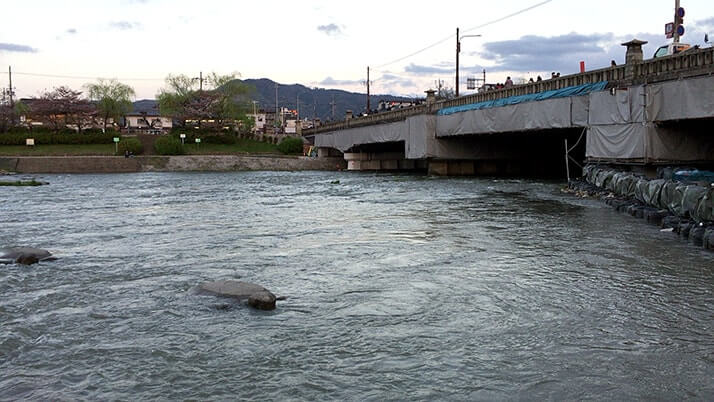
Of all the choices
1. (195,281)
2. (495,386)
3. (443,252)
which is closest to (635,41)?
(443,252)

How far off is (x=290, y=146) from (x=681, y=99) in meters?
74.7

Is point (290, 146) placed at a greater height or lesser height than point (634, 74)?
lesser

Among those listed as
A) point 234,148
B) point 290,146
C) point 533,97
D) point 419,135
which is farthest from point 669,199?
point 234,148

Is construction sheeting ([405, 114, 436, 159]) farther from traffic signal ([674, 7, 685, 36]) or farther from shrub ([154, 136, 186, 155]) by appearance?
shrub ([154, 136, 186, 155])

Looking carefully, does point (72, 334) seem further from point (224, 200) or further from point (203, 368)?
point (224, 200)

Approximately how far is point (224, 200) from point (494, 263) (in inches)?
893

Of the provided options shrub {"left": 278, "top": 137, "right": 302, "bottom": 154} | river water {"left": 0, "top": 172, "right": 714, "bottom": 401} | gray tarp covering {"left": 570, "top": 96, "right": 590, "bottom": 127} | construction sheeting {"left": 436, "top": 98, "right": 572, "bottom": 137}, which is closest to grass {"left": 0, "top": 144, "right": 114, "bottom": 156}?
shrub {"left": 278, "top": 137, "right": 302, "bottom": 154}

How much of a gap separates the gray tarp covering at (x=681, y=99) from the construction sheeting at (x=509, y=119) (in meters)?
7.93

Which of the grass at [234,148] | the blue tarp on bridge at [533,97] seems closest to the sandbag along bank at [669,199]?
the blue tarp on bridge at [533,97]

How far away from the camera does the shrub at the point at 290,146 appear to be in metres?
99.6

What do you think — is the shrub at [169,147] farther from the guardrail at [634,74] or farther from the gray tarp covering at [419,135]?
the guardrail at [634,74]

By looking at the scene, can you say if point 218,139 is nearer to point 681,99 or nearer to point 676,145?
point 676,145

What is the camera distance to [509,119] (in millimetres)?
45219

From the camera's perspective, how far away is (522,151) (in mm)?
60719
